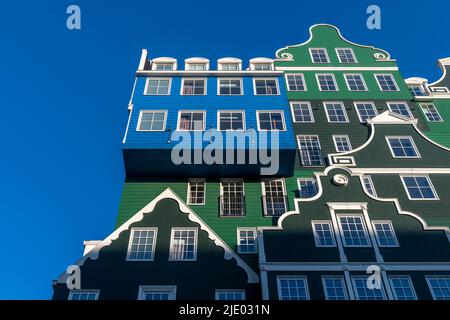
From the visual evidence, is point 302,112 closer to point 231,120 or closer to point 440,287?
point 231,120

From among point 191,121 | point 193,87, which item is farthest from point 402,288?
point 193,87

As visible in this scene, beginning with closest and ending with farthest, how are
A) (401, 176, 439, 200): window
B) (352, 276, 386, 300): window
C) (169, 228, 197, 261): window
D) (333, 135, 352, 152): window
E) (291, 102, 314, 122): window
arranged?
(352, 276, 386, 300): window < (169, 228, 197, 261): window < (401, 176, 439, 200): window < (333, 135, 352, 152): window < (291, 102, 314, 122): window

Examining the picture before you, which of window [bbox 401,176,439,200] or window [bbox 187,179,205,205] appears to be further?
window [bbox 187,179,205,205]

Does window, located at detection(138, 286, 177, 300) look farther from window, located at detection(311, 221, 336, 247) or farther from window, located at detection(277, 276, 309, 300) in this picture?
window, located at detection(311, 221, 336, 247)

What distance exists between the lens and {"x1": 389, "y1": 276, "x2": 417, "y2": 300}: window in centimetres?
2281

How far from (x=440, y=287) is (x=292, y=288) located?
7.31 meters

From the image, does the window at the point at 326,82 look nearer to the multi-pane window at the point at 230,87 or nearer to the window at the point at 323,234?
the multi-pane window at the point at 230,87

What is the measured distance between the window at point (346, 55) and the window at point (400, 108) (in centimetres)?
671

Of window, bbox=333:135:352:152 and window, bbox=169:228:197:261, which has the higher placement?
window, bbox=333:135:352:152

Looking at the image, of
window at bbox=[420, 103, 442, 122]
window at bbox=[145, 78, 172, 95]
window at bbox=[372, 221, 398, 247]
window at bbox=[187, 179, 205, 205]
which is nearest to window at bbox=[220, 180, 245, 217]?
window at bbox=[187, 179, 205, 205]

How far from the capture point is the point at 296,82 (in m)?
41.2

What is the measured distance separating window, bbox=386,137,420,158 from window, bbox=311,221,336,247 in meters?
9.62
